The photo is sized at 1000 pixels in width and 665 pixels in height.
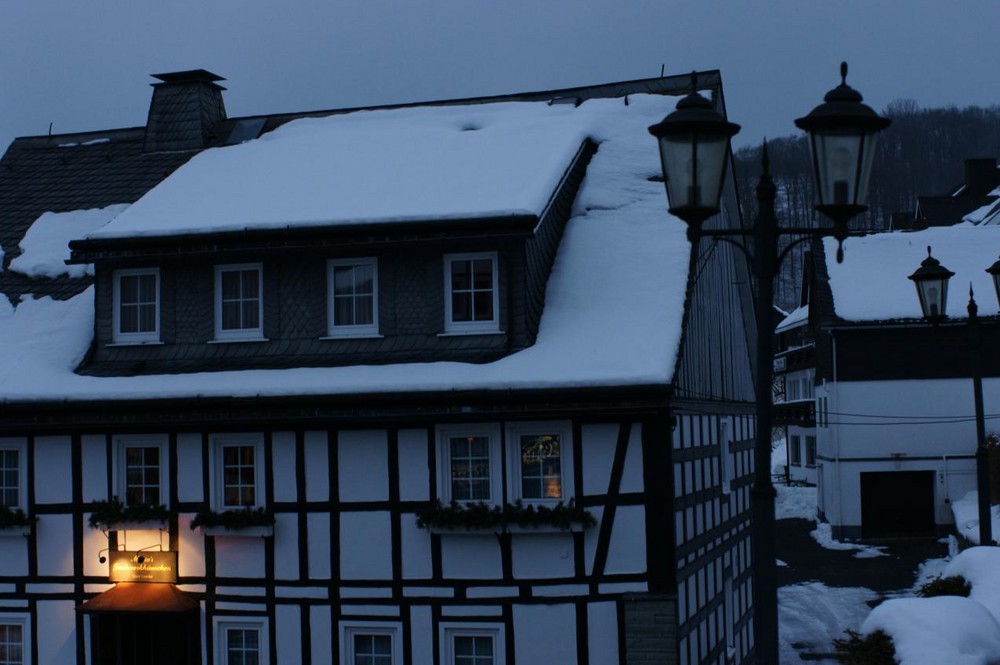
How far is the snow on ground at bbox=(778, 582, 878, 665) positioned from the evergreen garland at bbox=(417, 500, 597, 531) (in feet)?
34.6

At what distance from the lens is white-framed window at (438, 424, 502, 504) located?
15.7 meters

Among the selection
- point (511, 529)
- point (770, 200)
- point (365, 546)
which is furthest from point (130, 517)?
point (770, 200)

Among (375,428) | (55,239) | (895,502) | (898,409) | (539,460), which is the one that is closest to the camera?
(539,460)

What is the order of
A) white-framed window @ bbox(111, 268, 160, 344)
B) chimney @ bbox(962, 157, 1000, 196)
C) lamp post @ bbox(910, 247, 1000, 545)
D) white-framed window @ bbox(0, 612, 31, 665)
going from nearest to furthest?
lamp post @ bbox(910, 247, 1000, 545) → white-framed window @ bbox(0, 612, 31, 665) → white-framed window @ bbox(111, 268, 160, 344) → chimney @ bbox(962, 157, 1000, 196)

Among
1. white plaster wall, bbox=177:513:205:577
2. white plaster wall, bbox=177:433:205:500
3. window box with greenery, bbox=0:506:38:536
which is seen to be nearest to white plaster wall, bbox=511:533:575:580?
white plaster wall, bbox=177:513:205:577

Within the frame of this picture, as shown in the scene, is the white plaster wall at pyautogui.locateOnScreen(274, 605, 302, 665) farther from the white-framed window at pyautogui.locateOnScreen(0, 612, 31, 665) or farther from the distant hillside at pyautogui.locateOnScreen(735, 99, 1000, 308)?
the distant hillside at pyautogui.locateOnScreen(735, 99, 1000, 308)

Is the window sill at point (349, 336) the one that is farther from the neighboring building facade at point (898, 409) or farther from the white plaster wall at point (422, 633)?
the neighboring building facade at point (898, 409)

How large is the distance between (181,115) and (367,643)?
39.3 ft

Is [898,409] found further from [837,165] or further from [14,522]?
[837,165]

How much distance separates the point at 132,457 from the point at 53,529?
1515 mm

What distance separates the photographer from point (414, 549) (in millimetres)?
15883

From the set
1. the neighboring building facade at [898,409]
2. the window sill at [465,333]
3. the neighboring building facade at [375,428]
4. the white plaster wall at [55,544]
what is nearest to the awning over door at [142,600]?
the neighboring building facade at [375,428]

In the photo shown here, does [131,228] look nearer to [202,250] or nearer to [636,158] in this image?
[202,250]

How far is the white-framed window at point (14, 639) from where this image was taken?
17.4 m
